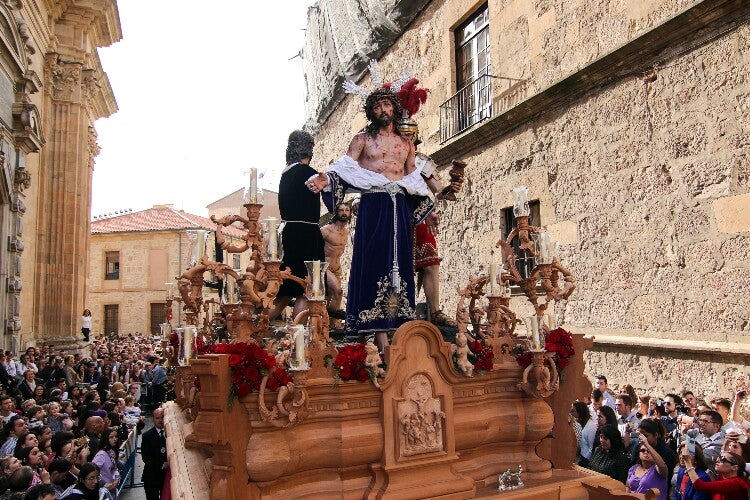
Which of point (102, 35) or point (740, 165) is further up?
point (102, 35)

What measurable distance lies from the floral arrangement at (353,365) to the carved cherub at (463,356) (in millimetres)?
688

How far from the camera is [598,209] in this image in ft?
29.0

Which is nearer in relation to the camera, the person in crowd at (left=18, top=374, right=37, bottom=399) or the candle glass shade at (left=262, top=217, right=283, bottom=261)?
the candle glass shade at (left=262, top=217, right=283, bottom=261)

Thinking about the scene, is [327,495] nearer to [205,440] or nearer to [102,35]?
[205,440]

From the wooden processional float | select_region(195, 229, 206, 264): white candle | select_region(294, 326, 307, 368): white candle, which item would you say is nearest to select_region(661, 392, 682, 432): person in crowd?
the wooden processional float

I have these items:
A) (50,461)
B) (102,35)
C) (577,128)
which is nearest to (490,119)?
(577,128)

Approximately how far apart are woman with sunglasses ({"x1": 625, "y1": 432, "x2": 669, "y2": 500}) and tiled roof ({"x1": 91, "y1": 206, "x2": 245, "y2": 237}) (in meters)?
33.7

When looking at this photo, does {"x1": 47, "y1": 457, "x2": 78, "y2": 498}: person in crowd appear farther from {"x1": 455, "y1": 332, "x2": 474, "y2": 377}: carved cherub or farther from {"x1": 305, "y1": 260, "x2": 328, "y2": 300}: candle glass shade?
{"x1": 455, "y1": 332, "x2": 474, "y2": 377}: carved cherub

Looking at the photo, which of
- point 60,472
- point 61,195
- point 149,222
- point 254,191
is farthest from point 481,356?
point 149,222

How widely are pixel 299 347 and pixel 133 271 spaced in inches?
1469

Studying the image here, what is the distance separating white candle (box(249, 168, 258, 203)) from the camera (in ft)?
12.8

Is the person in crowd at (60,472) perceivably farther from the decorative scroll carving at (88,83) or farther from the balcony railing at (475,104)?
the decorative scroll carving at (88,83)

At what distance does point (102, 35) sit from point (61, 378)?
39.3 ft

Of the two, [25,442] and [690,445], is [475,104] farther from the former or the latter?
[25,442]
